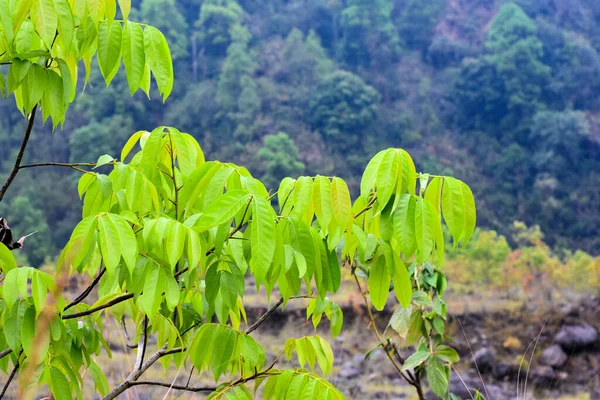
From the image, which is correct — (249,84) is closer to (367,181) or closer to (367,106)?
(367,106)

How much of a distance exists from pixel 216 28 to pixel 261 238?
18253 millimetres

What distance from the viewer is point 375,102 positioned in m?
16.8

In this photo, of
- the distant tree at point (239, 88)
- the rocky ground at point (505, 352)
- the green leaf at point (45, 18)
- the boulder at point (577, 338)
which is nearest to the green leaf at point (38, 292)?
the green leaf at point (45, 18)

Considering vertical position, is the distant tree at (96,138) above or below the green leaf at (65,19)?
below

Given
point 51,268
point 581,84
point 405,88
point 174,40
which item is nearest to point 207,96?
point 174,40

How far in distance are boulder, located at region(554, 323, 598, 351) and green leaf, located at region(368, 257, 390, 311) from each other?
254 inches

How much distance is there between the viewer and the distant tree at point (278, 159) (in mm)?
14516

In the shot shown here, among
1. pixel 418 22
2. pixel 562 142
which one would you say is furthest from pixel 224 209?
pixel 418 22

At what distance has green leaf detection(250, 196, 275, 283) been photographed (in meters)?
0.61

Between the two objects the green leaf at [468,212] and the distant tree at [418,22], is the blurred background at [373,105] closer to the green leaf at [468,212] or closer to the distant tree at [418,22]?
the distant tree at [418,22]

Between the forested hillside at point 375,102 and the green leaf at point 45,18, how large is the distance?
13060 millimetres

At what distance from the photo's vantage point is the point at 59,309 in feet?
2.13

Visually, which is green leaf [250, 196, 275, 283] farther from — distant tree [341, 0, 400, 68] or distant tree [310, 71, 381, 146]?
distant tree [341, 0, 400, 68]

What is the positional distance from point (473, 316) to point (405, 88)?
35.5ft
